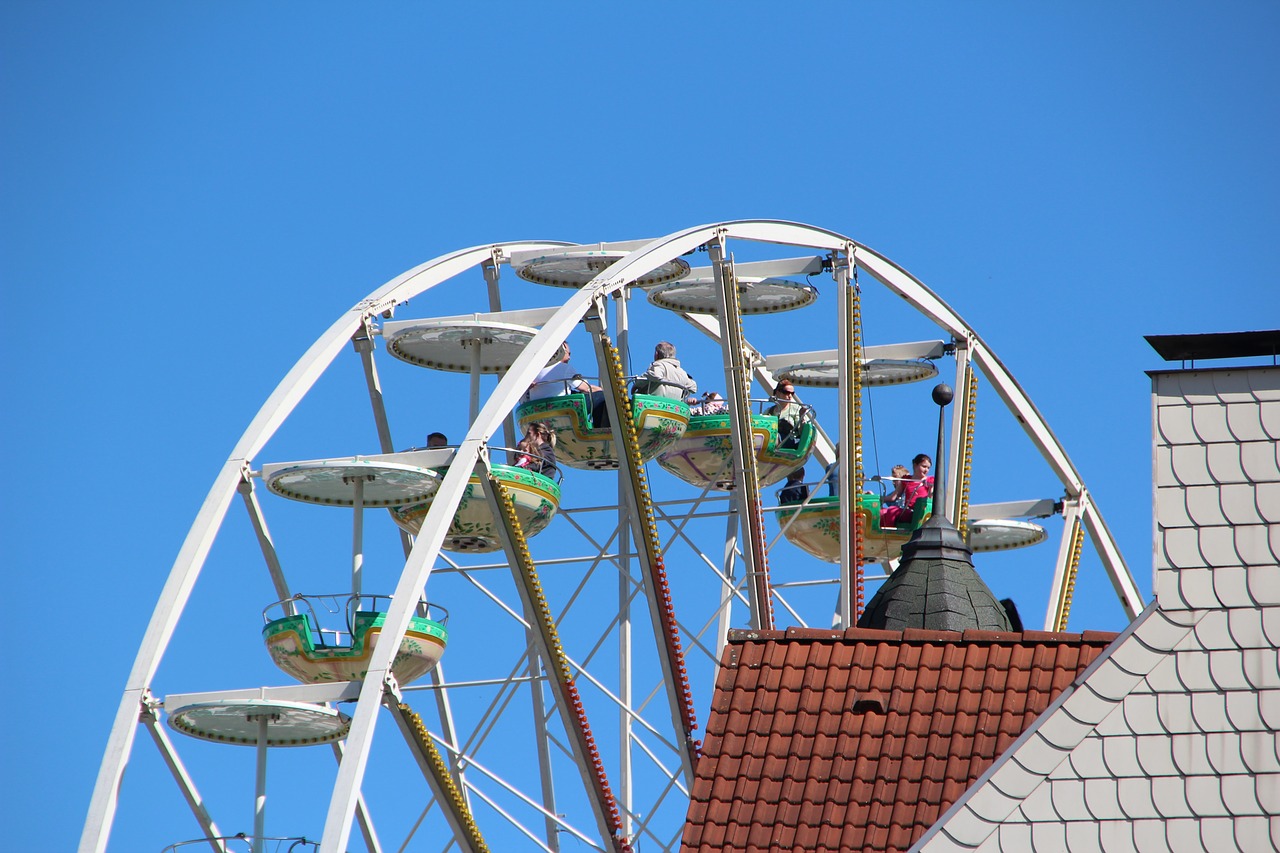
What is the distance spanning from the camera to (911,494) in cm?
3997

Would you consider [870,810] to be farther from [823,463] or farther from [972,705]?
[823,463]

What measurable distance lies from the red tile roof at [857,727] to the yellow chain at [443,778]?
1019 centimetres

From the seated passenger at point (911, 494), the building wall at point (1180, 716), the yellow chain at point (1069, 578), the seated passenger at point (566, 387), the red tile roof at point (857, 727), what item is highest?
the building wall at point (1180, 716)

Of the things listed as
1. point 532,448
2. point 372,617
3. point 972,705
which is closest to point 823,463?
point 532,448

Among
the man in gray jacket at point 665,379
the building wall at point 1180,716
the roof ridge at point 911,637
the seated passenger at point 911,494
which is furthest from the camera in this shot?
the seated passenger at point 911,494

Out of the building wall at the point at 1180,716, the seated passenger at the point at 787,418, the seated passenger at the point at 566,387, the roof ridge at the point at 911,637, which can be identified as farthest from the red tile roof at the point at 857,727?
the seated passenger at the point at 787,418

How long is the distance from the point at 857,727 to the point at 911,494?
21.1 meters

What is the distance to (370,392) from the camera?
34188 millimetres

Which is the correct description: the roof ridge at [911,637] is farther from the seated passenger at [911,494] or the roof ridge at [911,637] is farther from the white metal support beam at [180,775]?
the seated passenger at [911,494]

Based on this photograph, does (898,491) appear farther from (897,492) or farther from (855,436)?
(855,436)

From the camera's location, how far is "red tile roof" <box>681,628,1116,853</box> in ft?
60.3

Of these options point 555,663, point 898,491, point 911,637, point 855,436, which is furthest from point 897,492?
point 911,637

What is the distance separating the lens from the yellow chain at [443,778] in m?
29.4

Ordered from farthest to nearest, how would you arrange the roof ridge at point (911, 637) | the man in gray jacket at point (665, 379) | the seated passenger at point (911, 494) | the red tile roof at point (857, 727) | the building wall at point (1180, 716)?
the seated passenger at point (911, 494) < the man in gray jacket at point (665, 379) < the roof ridge at point (911, 637) < the red tile roof at point (857, 727) < the building wall at point (1180, 716)
